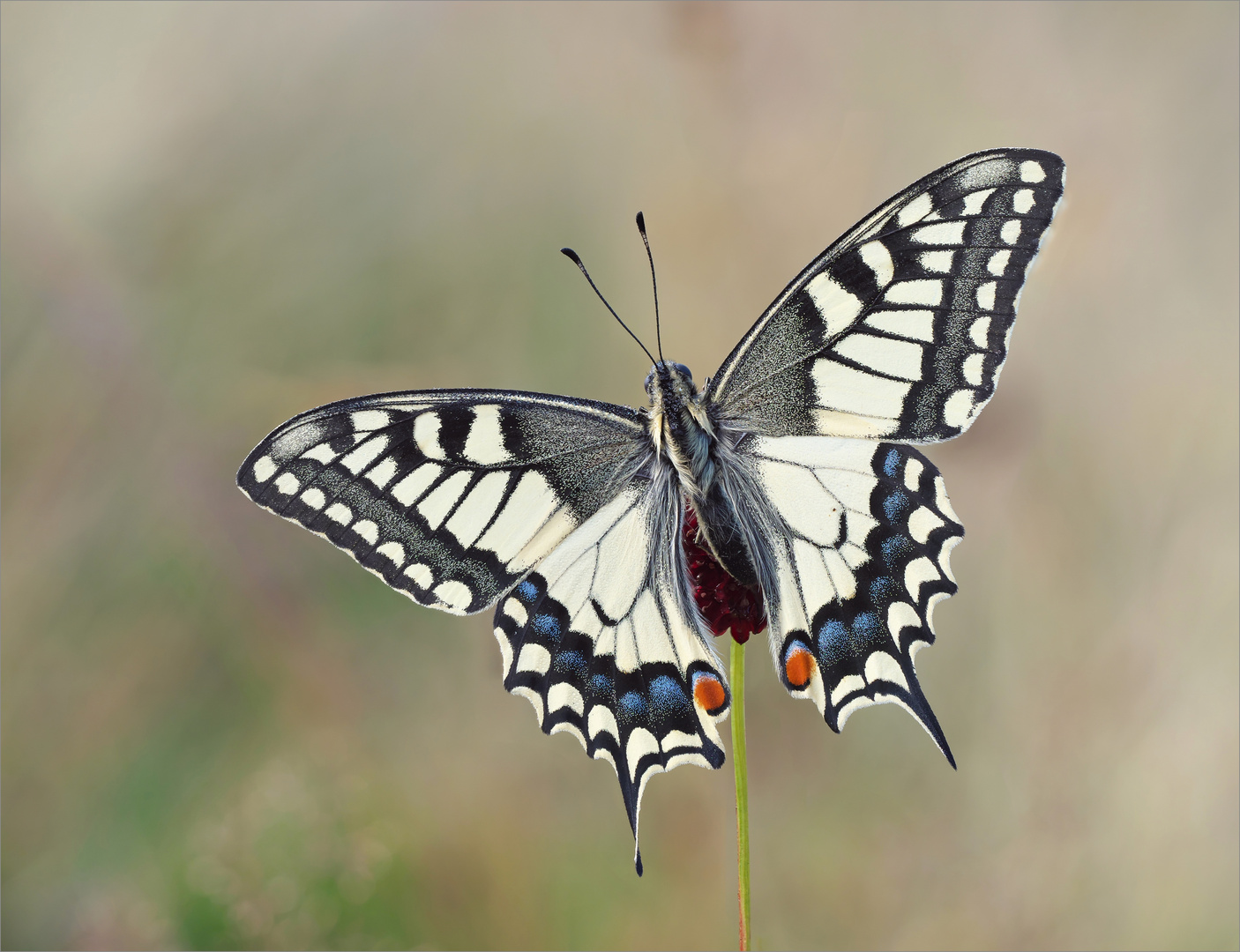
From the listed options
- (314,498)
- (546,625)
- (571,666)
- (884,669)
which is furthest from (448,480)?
(884,669)

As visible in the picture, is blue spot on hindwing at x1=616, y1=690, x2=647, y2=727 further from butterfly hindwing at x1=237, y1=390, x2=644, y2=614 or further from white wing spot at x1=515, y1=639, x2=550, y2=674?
butterfly hindwing at x1=237, y1=390, x2=644, y2=614

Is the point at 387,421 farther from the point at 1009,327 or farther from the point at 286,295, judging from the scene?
the point at 286,295

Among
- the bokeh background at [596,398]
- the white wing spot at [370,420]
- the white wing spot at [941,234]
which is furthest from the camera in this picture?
the bokeh background at [596,398]

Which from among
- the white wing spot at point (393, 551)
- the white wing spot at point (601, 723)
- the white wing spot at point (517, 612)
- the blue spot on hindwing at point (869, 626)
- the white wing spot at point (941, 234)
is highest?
the white wing spot at point (941, 234)

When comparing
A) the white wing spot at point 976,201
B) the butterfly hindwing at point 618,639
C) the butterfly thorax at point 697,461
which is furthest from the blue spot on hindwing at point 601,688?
the white wing spot at point 976,201

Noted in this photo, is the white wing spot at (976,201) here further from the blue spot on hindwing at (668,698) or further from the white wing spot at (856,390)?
the blue spot on hindwing at (668,698)

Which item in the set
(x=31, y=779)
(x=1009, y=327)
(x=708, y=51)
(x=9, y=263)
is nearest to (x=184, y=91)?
(x=9, y=263)

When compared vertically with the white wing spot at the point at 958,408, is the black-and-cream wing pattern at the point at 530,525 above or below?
below

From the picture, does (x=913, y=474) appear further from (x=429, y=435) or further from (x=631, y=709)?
(x=429, y=435)
